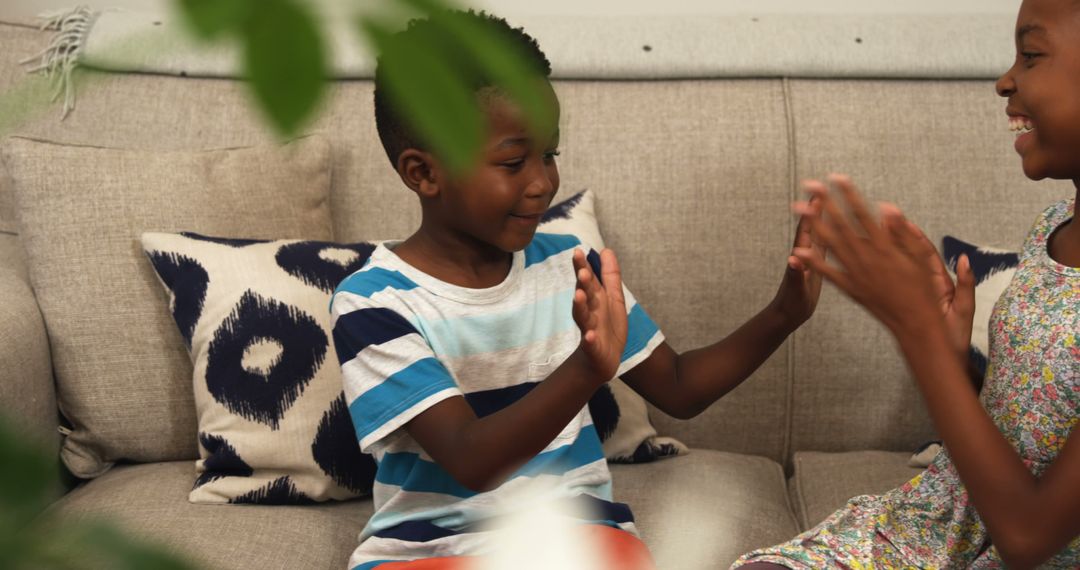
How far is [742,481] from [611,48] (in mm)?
732

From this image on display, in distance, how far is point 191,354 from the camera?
153 cm

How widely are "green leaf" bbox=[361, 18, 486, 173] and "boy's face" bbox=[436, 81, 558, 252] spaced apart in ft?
2.72

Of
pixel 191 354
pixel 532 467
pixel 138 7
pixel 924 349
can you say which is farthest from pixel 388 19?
pixel 138 7

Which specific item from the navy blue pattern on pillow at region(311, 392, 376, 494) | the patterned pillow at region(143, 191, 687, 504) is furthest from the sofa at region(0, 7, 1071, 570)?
the navy blue pattern on pillow at region(311, 392, 376, 494)

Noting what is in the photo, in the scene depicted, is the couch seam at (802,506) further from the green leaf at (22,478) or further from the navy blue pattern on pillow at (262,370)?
the green leaf at (22,478)

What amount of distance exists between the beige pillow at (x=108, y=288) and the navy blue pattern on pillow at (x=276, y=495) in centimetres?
19

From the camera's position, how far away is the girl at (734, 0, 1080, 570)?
3.18 feet

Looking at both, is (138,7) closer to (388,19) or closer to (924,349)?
(924,349)

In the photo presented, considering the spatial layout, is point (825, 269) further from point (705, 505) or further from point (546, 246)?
point (705, 505)

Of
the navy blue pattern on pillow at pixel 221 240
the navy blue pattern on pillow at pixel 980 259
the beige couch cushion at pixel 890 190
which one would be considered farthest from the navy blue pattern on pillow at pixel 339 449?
the navy blue pattern on pillow at pixel 980 259

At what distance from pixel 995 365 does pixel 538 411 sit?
1.66 ft

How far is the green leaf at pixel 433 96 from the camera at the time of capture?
27cm

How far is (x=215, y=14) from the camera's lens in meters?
0.26

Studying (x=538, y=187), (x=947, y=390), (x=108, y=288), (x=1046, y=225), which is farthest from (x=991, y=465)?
(x=108, y=288)
